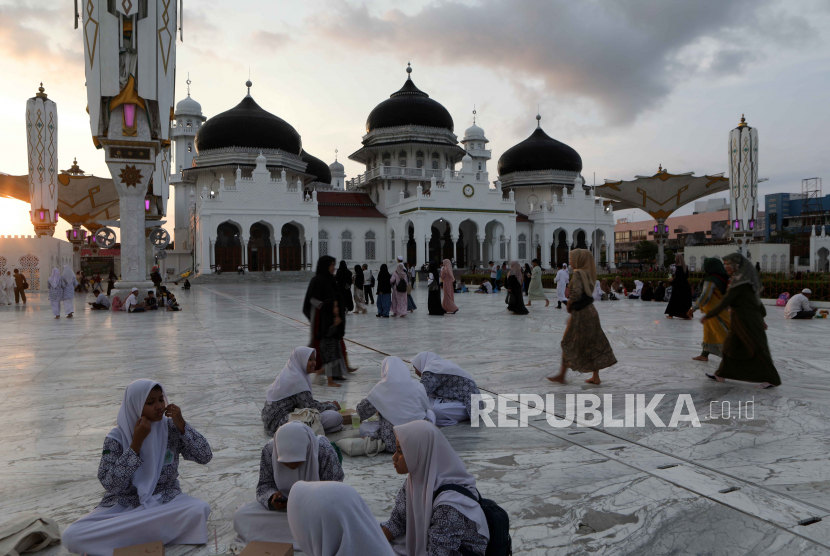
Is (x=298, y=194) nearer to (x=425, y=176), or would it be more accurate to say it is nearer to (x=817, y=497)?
(x=425, y=176)

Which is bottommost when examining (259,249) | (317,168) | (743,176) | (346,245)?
(259,249)

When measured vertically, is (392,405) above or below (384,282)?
below

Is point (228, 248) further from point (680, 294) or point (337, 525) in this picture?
point (337, 525)

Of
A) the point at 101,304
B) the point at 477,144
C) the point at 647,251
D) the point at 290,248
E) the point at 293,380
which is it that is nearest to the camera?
the point at 293,380

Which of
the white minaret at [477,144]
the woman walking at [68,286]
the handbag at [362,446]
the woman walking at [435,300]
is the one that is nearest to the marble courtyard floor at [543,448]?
the handbag at [362,446]

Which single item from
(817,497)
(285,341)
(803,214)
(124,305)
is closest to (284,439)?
(817,497)

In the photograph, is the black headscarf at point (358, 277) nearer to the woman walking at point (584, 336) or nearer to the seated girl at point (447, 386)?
the woman walking at point (584, 336)

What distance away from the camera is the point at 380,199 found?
40.8m

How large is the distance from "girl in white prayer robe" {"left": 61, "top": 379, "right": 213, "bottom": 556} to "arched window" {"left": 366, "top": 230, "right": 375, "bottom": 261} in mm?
36619

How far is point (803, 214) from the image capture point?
56.6 metres

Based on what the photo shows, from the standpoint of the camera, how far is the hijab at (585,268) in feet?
17.0

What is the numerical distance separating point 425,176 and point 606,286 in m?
24.9

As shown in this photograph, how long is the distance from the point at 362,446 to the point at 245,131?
123 feet

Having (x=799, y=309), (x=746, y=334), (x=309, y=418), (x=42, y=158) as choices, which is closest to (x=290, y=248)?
(x=42, y=158)
